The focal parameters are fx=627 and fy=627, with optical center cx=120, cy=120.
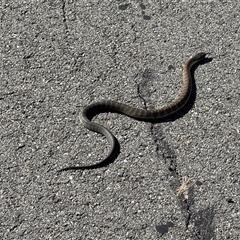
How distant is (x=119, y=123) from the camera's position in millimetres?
5824

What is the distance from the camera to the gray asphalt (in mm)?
4961

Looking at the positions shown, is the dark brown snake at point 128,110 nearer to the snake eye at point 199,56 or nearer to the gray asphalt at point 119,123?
the gray asphalt at point 119,123

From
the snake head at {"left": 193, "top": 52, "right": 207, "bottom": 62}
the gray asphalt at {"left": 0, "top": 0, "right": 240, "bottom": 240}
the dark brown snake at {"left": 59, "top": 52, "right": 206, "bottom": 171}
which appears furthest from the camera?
the snake head at {"left": 193, "top": 52, "right": 207, "bottom": 62}

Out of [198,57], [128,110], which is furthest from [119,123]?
[198,57]

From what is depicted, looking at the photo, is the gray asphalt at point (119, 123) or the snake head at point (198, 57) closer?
the gray asphalt at point (119, 123)

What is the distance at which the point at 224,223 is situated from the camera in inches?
193

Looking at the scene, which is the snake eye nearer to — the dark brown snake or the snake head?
the snake head

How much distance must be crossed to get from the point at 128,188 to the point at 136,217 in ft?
1.01

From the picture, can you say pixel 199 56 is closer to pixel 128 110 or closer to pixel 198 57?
pixel 198 57

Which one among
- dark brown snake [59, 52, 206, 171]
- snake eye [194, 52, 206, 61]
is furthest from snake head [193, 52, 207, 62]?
dark brown snake [59, 52, 206, 171]

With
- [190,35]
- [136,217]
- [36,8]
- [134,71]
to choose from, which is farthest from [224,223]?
[36,8]

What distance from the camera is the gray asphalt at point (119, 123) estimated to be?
496 cm

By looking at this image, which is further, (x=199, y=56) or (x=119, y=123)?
(x=199, y=56)

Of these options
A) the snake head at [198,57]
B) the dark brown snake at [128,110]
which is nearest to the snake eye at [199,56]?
the snake head at [198,57]
